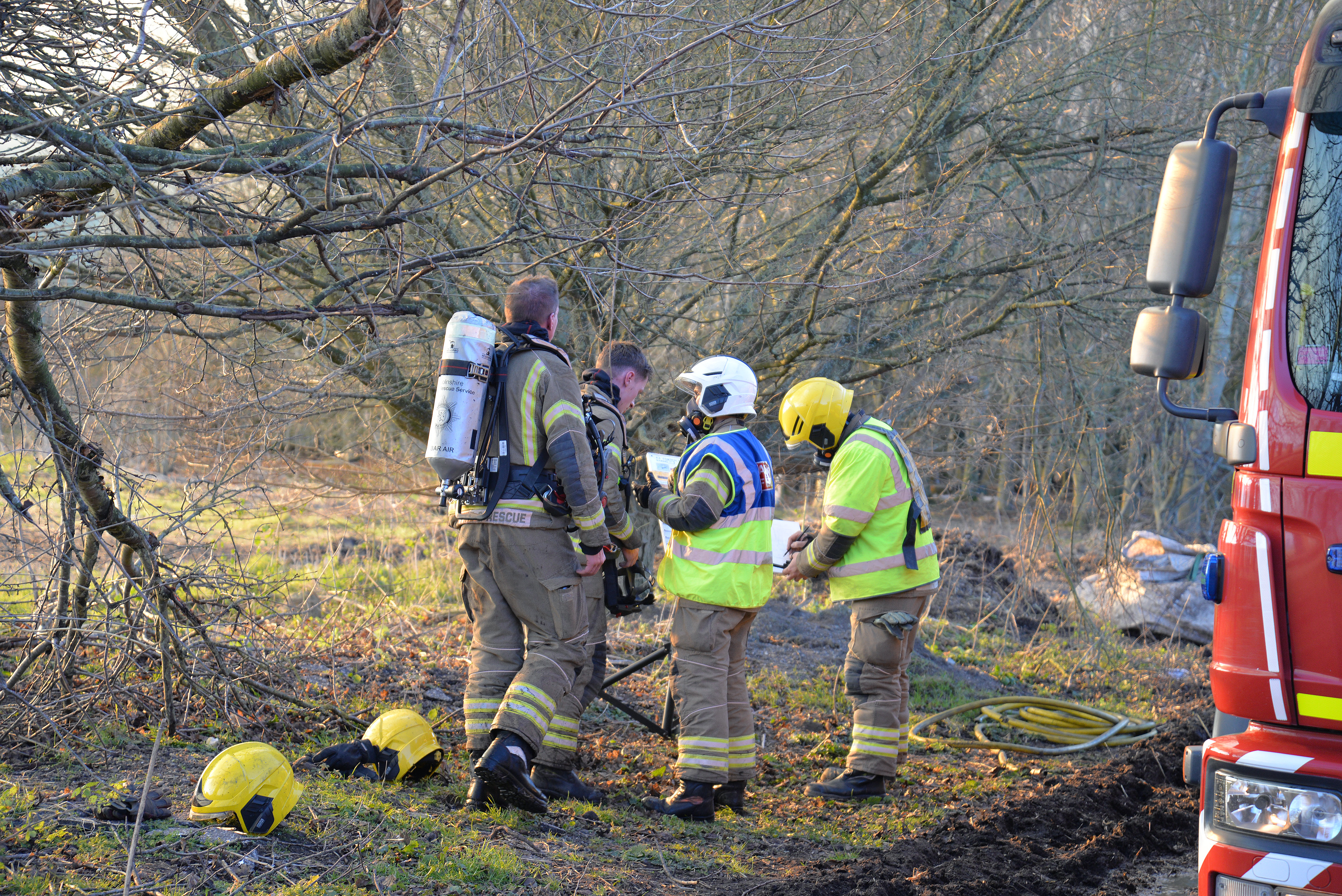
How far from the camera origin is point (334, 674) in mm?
5828

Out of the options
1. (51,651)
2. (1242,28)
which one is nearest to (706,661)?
(51,651)

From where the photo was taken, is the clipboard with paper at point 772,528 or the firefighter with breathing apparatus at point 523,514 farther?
the clipboard with paper at point 772,528

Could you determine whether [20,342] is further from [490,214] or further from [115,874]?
[490,214]

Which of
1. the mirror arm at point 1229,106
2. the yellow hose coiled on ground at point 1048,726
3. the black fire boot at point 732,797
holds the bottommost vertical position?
the black fire boot at point 732,797

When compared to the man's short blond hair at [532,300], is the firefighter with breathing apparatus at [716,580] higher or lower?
lower

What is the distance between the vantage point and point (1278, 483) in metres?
2.83

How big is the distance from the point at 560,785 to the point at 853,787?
1.52 metres

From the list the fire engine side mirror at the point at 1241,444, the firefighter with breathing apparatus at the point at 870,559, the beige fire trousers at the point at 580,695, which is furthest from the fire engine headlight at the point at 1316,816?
the beige fire trousers at the point at 580,695

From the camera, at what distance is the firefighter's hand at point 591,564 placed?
15.3ft

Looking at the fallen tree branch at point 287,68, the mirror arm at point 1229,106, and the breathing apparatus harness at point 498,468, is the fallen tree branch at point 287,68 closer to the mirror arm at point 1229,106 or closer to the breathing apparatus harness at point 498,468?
the breathing apparatus harness at point 498,468

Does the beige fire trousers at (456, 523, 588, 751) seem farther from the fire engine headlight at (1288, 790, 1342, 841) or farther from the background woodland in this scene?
the fire engine headlight at (1288, 790, 1342, 841)

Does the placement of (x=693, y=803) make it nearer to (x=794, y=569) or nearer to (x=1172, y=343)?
(x=794, y=569)

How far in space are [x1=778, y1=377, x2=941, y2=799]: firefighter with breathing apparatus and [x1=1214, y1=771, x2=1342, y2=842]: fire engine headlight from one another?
243 cm

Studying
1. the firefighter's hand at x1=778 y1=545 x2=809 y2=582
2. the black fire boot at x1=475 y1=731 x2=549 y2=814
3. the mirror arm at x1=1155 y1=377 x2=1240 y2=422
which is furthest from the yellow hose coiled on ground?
the mirror arm at x1=1155 y1=377 x2=1240 y2=422
